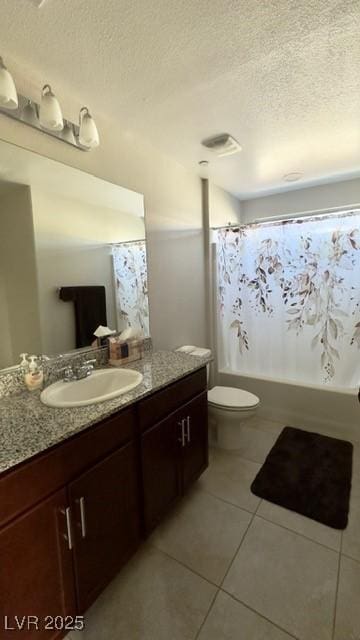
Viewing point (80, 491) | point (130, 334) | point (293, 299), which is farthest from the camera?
point (293, 299)

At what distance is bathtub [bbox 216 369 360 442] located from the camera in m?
2.32

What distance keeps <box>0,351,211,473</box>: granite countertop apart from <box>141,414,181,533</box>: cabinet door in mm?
218

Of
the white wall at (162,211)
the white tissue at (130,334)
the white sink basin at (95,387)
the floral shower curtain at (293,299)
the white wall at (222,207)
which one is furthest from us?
the white wall at (222,207)

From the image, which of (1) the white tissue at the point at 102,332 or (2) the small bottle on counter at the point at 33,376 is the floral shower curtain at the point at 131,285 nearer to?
(1) the white tissue at the point at 102,332

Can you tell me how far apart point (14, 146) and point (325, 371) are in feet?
8.61

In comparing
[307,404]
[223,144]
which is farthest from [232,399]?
[223,144]

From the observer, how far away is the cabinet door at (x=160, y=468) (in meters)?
1.32

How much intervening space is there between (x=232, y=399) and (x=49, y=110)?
6.58 feet

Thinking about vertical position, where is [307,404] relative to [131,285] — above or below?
below

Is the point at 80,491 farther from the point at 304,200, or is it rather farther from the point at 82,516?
the point at 304,200

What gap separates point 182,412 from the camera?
1.54 m

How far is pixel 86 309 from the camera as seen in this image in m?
1.63

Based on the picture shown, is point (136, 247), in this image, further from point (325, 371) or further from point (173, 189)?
point (325, 371)

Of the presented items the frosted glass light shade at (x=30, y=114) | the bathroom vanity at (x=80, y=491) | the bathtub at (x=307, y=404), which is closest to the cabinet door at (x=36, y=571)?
the bathroom vanity at (x=80, y=491)
